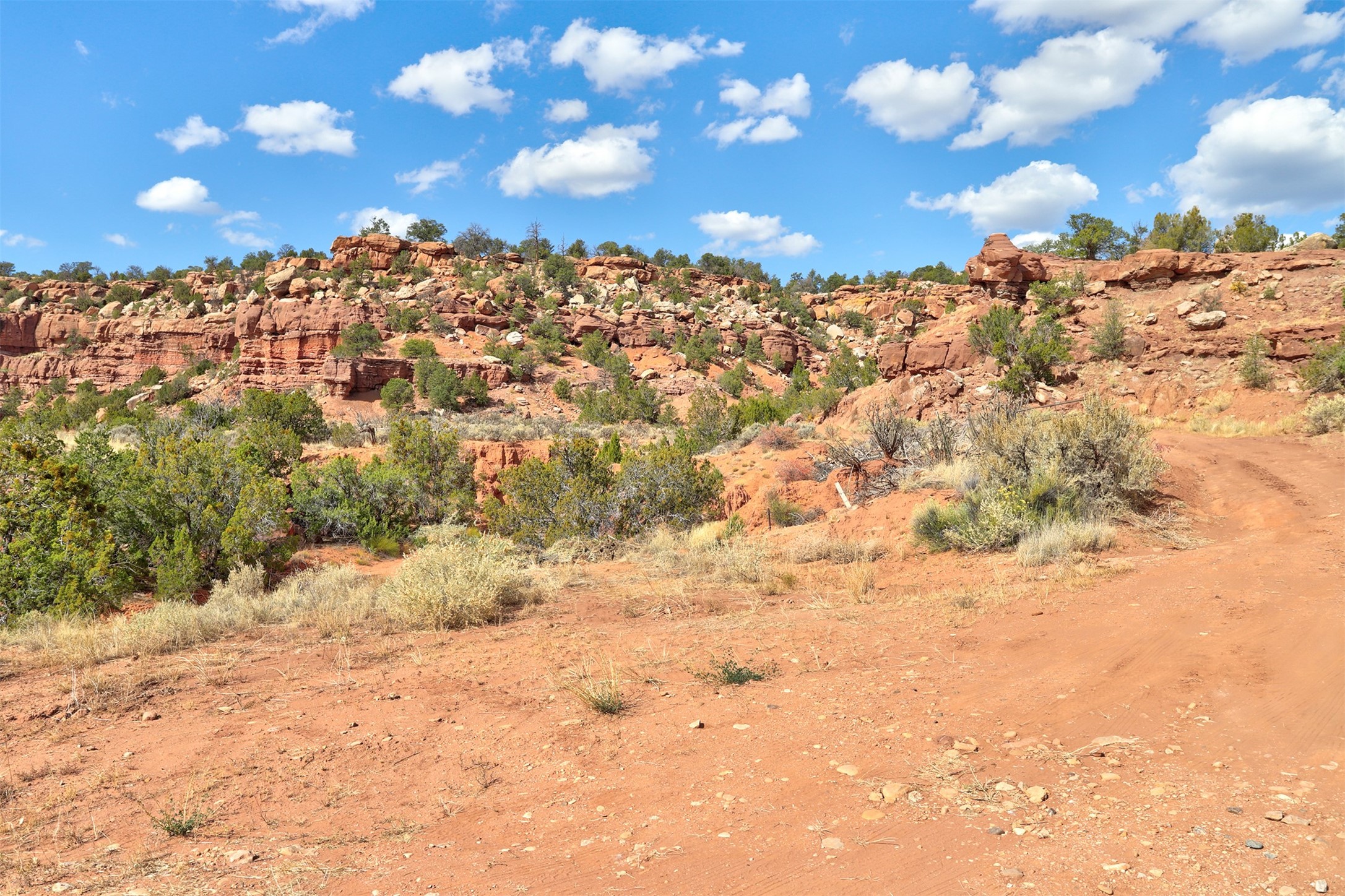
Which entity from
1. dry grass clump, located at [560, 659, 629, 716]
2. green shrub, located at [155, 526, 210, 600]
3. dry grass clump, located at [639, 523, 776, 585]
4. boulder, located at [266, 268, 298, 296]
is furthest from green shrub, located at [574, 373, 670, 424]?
boulder, located at [266, 268, 298, 296]

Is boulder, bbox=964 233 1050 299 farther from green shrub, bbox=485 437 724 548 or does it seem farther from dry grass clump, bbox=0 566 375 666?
dry grass clump, bbox=0 566 375 666

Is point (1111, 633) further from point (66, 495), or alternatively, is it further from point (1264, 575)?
point (66, 495)

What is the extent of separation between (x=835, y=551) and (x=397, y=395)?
29.6 m

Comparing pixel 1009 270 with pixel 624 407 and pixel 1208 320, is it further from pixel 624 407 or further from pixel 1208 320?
pixel 624 407

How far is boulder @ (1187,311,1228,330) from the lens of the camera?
789 inches

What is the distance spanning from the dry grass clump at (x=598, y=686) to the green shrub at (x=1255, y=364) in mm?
19775

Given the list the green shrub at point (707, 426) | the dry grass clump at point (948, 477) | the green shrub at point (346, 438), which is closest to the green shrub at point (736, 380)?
the green shrub at point (707, 426)

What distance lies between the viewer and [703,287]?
60156 mm

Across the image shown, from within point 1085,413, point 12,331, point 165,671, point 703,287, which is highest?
point 703,287

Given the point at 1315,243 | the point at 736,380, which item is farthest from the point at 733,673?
the point at 736,380

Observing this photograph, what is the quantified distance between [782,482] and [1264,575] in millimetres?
8699

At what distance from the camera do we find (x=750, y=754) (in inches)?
155

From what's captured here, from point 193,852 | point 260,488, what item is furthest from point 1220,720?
point 260,488

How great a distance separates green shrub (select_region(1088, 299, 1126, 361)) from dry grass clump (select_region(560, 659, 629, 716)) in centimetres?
2073
